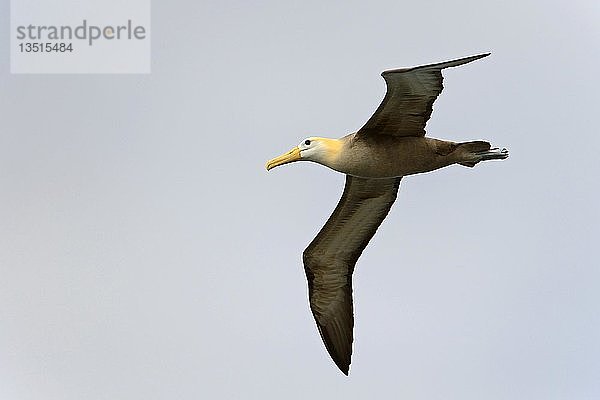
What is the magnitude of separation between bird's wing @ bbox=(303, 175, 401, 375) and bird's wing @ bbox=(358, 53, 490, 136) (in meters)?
1.88

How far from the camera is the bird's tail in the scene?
18.4 m

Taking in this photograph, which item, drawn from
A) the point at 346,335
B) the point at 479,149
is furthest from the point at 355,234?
the point at 479,149

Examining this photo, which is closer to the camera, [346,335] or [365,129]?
[365,129]

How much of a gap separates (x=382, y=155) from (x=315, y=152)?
1.08 m

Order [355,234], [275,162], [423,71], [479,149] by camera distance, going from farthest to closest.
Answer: [355,234] → [275,162] → [479,149] → [423,71]

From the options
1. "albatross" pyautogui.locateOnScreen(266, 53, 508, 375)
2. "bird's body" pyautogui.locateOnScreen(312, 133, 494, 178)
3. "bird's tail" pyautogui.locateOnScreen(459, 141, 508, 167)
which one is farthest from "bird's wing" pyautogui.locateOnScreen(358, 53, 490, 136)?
"bird's tail" pyautogui.locateOnScreen(459, 141, 508, 167)

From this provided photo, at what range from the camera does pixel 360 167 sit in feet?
61.0

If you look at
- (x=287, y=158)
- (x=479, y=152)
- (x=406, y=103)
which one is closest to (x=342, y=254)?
(x=287, y=158)

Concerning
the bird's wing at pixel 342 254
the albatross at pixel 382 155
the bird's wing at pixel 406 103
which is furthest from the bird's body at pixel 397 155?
the bird's wing at pixel 342 254

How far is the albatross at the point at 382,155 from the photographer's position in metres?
18.0

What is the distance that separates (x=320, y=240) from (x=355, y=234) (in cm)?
64

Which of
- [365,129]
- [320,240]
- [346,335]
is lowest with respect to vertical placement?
[346,335]

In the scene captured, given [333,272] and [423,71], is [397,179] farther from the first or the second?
[423,71]

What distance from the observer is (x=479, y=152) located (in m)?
18.4
